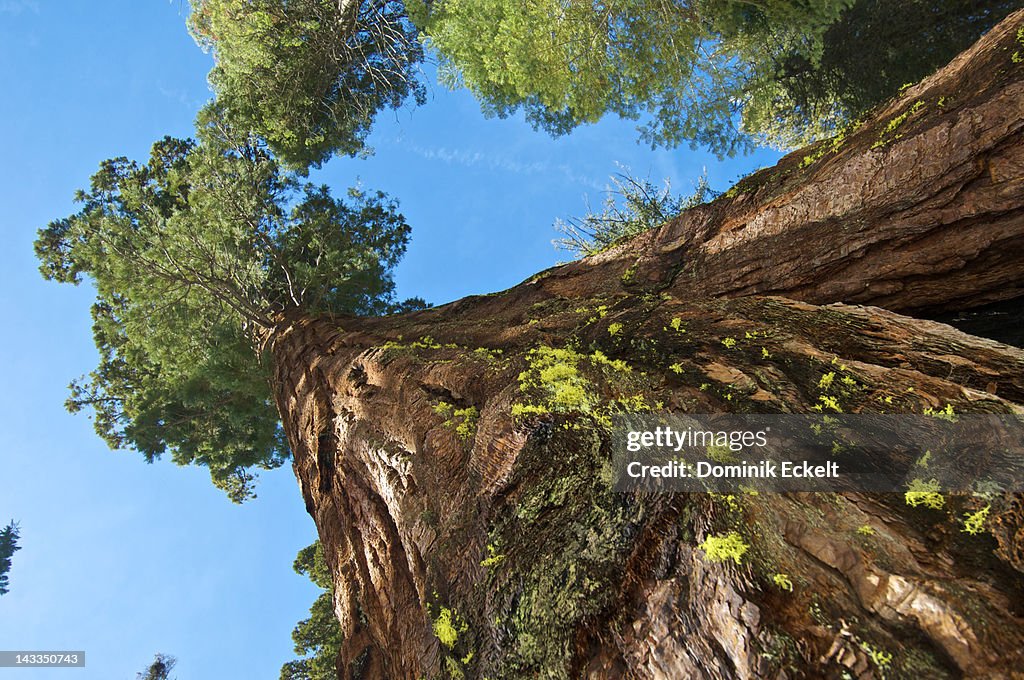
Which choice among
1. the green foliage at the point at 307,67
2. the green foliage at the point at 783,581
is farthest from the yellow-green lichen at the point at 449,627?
the green foliage at the point at 307,67

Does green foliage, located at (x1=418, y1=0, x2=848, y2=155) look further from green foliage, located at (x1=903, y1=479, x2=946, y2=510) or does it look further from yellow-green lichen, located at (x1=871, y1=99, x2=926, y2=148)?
green foliage, located at (x1=903, y1=479, x2=946, y2=510)

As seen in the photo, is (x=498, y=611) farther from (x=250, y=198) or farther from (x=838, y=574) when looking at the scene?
(x=250, y=198)

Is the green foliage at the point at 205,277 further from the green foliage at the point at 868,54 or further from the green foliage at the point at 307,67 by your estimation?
the green foliage at the point at 868,54

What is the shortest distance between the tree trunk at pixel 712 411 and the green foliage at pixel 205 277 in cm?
583

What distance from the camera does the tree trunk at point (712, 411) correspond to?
3045 millimetres

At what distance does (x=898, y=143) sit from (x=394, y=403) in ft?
18.9

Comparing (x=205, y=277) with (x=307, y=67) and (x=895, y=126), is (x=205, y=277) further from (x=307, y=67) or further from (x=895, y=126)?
(x=895, y=126)

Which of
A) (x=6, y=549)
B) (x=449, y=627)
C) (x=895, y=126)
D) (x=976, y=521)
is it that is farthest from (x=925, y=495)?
(x=6, y=549)

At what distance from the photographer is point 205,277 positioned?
13.1m

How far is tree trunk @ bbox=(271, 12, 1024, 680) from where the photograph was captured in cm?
304

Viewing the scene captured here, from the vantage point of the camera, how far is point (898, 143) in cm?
591

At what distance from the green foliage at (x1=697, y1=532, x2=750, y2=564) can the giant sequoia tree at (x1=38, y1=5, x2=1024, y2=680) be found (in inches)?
1.0

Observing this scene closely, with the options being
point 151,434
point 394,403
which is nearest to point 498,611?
point 394,403

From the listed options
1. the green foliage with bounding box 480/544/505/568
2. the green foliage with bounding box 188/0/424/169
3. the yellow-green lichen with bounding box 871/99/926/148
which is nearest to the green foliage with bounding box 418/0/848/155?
the green foliage with bounding box 188/0/424/169
